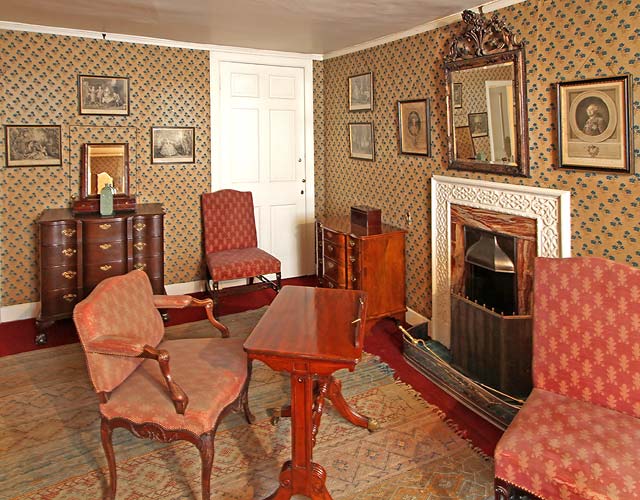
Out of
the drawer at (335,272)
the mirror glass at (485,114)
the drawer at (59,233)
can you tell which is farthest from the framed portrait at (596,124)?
the drawer at (59,233)

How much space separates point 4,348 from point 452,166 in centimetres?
429

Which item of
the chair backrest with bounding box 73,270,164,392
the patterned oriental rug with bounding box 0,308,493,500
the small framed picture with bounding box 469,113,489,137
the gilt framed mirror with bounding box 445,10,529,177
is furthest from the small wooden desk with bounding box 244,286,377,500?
the small framed picture with bounding box 469,113,489,137

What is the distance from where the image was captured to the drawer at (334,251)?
4848 millimetres

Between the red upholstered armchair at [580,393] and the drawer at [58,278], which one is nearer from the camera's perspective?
the red upholstered armchair at [580,393]

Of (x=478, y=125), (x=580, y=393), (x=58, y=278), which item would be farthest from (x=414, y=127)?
(x=58, y=278)

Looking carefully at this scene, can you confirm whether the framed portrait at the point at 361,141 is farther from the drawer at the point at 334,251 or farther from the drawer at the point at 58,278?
the drawer at the point at 58,278

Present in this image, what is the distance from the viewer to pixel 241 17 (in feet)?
14.4

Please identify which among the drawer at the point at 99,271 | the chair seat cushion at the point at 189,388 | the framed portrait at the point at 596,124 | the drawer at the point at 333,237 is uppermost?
the framed portrait at the point at 596,124

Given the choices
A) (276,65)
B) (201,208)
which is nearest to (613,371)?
(201,208)

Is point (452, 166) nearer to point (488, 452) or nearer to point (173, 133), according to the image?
point (488, 452)

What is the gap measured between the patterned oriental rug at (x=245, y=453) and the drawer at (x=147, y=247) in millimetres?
1502

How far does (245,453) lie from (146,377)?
776 mm

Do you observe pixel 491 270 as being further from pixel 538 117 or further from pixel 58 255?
pixel 58 255

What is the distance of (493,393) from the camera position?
3.51m
